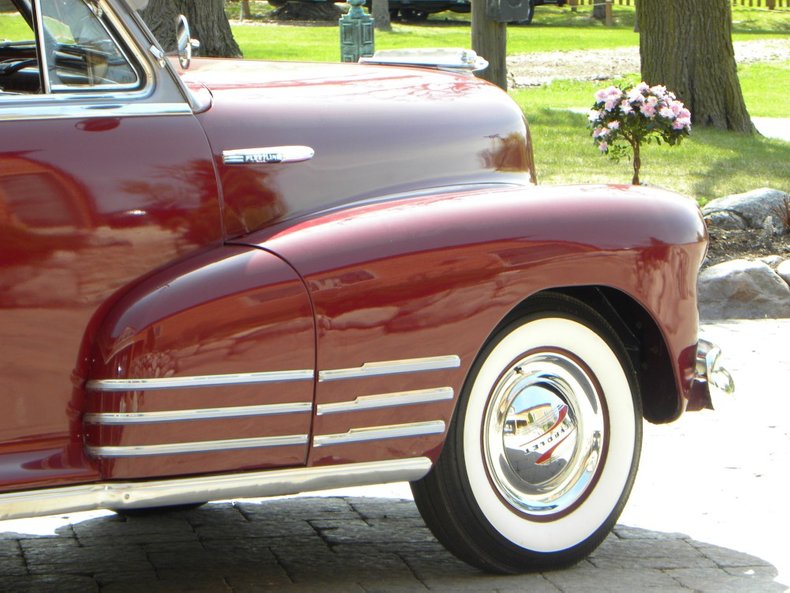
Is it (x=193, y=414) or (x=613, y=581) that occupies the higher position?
(x=193, y=414)

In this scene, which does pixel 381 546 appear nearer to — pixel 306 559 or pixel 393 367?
pixel 306 559

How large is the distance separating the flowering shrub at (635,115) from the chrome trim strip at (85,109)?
5626mm

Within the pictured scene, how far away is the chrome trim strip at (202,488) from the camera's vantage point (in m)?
3.00

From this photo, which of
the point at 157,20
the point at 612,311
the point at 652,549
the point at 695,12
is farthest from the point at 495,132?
the point at 695,12

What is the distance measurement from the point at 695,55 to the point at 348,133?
9021 mm

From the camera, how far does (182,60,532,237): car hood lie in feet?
11.0

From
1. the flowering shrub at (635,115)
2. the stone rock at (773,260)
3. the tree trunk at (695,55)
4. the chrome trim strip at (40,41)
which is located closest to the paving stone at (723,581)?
the chrome trim strip at (40,41)

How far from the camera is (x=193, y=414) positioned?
308 cm

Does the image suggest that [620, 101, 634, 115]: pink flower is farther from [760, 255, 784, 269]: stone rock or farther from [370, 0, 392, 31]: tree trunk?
[370, 0, 392, 31]: tree trunk

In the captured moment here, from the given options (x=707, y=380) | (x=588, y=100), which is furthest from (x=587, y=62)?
(x=707, y=380)

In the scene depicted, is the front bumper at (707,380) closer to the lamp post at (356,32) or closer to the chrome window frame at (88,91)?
the chrome window frame at (88,91)

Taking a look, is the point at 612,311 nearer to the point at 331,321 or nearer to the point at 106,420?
the point at 331,321

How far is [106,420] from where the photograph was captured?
3.04 meters

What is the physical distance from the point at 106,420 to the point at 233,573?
2.75 ft
